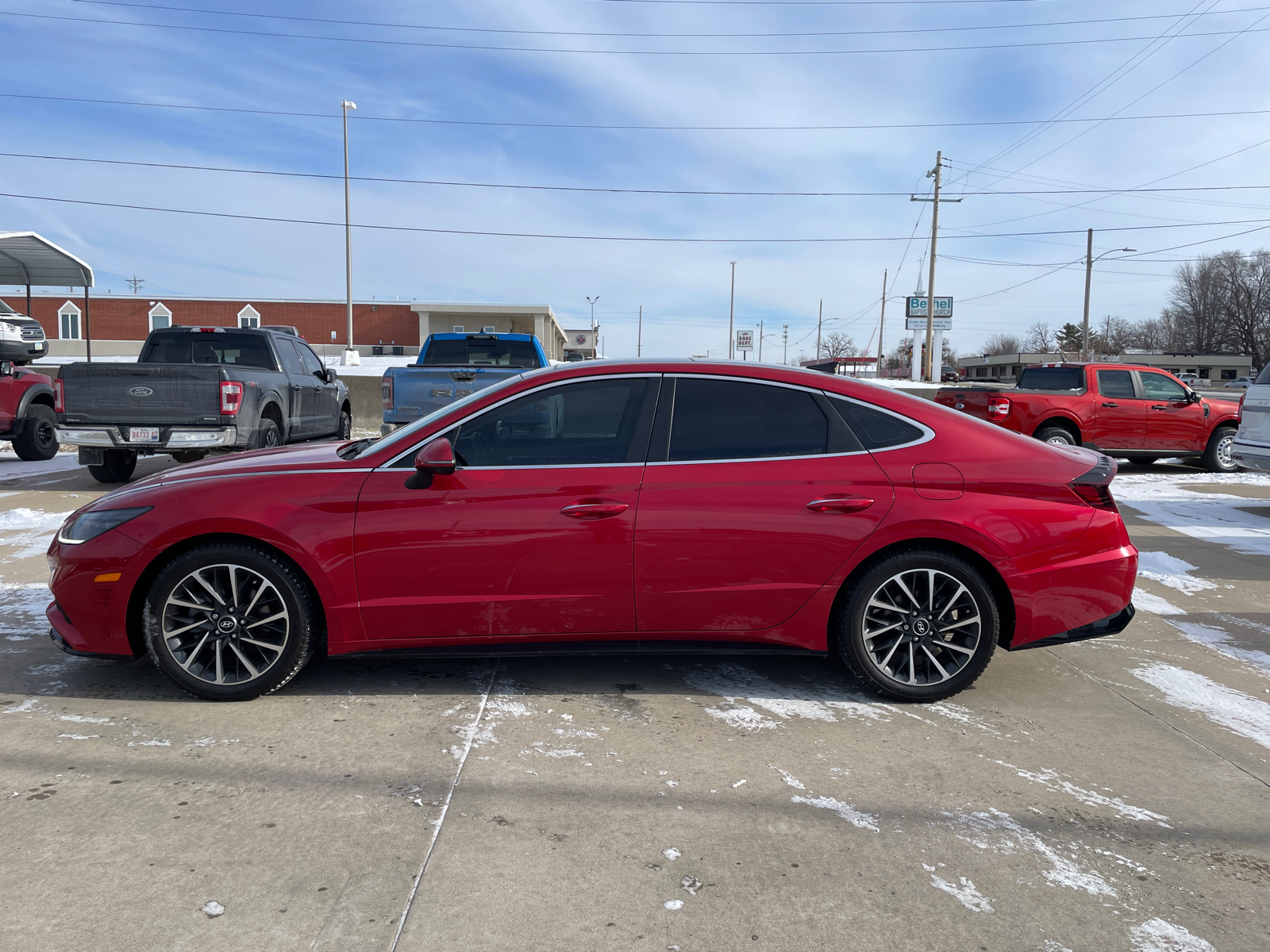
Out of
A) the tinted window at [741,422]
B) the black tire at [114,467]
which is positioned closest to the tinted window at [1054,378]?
the tinted window at [741,422]

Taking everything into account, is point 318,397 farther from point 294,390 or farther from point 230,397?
point 230,397

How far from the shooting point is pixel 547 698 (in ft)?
13.1

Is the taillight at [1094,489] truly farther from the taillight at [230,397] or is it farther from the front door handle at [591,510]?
the taillight at [230,397]

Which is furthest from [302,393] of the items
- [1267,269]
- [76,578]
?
[1267,269]

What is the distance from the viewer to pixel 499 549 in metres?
3.79

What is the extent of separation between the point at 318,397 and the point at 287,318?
5564 cm

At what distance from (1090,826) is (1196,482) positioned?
1170cm

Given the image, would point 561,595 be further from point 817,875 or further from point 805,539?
point 817,875

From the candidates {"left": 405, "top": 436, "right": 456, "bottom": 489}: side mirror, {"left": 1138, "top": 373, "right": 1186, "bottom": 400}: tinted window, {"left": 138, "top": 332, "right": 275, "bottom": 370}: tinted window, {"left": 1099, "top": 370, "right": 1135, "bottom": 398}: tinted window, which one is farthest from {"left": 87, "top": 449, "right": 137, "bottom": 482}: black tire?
{"left": 1138, "top": 373, "right": 1186, "bottom": 400}: tinted window

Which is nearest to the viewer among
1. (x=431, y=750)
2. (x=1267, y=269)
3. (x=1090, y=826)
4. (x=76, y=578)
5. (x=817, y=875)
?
(x=817, y=875)

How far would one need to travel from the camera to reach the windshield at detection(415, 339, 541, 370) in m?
11.8

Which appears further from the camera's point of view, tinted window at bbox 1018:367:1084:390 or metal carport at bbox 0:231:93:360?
metal carport at bbox 0:231:93:360

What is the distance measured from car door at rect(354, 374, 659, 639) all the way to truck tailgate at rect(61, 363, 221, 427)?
630 centimetres

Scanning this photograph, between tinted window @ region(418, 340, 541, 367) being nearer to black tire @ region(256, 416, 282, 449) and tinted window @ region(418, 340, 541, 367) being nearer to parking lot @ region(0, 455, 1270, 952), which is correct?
black tire @ region(256, 416, 282, 449)
